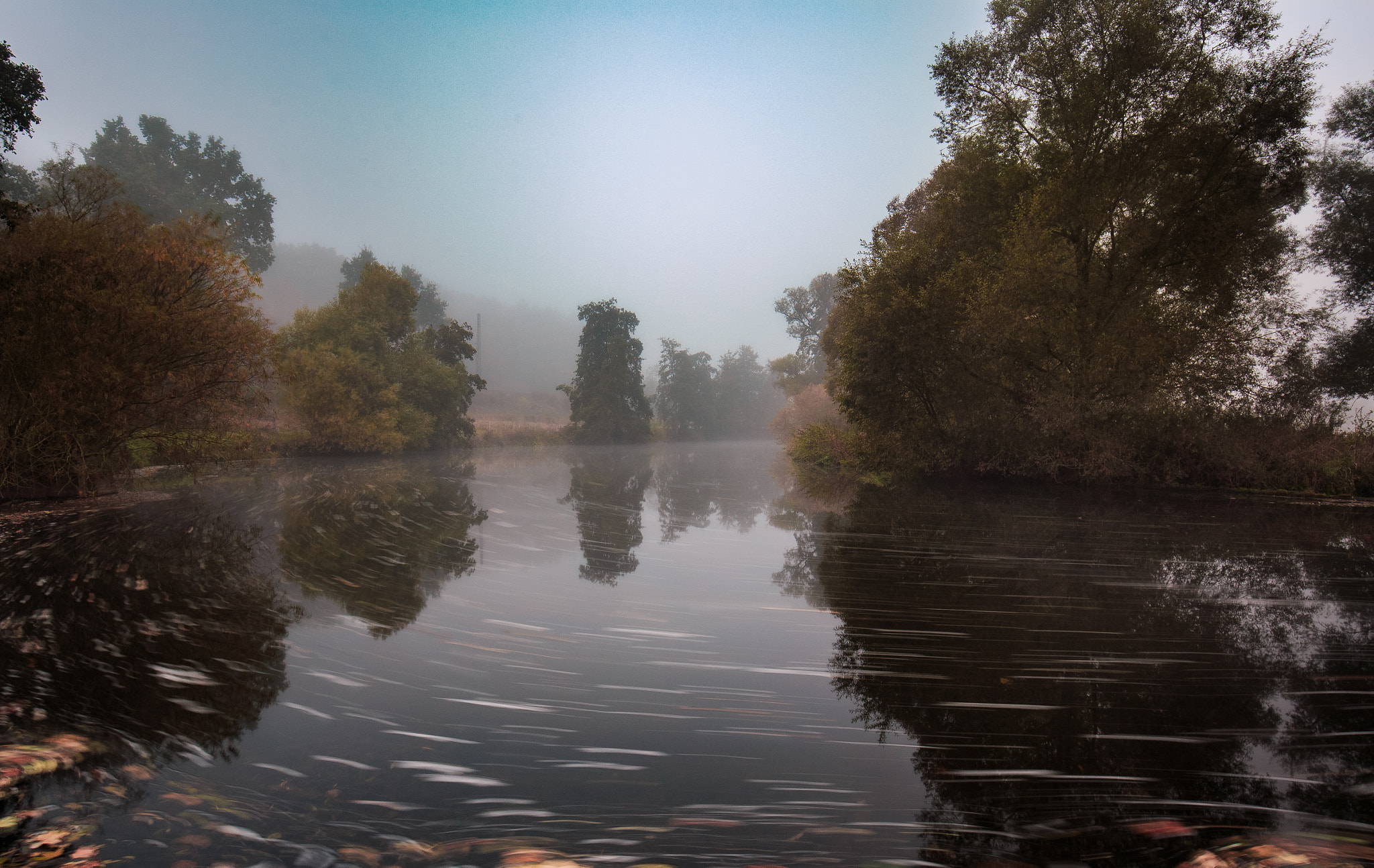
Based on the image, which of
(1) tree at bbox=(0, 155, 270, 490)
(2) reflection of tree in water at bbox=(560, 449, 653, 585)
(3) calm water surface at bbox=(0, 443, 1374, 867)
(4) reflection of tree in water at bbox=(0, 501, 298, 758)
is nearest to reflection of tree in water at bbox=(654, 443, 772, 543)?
(2) reflection of tree in water at bbox=(560, 449, 653, 585)

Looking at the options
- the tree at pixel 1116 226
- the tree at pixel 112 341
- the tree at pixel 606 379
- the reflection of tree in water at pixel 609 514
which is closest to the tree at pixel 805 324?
the tree at pixel 606 379

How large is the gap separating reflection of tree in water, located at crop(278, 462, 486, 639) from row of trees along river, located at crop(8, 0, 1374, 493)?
255 cm

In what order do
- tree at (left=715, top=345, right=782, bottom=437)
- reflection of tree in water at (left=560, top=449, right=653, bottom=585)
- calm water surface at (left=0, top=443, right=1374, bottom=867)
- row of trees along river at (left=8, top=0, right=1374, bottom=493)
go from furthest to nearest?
tree at (left=715, top=345, right=782, bottom=437)
row of trees along river at (left=8, top=0, right=1374, bottom=493)
reflection of tree in water at (left=560, top=449, right=653, bottom=585)
calm water surface at (left=0, top=443, right=1374, bottom=867)

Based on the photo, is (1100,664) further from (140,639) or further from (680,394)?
(680,394)

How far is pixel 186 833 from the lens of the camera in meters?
2.06

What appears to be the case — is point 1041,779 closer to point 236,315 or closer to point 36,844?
point 36,844

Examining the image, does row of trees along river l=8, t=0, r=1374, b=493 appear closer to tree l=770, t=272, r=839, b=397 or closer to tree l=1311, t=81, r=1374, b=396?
tree l=1311, t=81, r=1374, b=396

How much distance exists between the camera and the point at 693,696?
3367 millimetres

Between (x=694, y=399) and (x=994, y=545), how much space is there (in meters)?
48.3

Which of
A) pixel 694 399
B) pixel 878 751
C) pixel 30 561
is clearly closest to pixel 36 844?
pixel 878 751

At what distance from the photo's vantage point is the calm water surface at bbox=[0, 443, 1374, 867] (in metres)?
2.15

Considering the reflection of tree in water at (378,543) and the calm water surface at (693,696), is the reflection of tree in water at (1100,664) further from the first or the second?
the reflection of tree in water at (378,543)

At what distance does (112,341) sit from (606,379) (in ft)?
107

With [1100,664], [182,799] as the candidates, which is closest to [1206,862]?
[1100,664]
